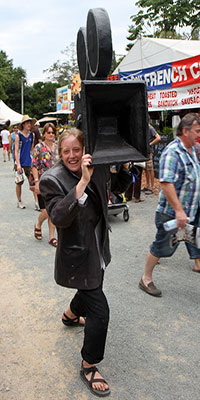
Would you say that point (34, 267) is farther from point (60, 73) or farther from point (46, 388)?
point (60, 73)

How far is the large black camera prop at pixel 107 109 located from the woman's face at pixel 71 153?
0.11m

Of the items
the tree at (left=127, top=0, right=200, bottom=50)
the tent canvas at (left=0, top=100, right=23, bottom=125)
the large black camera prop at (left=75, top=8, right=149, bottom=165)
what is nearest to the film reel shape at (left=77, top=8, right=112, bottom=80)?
the large black camera prop at (left=75, top=8, right=149, bottom=165)

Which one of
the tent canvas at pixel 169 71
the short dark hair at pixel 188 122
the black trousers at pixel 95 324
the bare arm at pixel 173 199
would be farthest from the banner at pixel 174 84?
the black trousers at pixel 95 324

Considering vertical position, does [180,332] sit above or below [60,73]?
below

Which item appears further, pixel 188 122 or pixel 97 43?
pixel 188 122

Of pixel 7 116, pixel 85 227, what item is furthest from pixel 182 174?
pixel 7 116

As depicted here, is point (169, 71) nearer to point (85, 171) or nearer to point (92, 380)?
point (85, 171)

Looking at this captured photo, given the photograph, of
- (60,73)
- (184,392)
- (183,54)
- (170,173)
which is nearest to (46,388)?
(184,392)

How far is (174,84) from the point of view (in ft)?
28.6

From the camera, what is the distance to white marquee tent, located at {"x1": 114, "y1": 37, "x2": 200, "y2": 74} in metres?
8.78

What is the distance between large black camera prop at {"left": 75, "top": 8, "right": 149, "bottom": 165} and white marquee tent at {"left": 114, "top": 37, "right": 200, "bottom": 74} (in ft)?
22.6

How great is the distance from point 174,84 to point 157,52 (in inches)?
60.3

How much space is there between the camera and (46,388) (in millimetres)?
2398

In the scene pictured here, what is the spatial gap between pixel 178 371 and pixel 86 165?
171 centimetres
